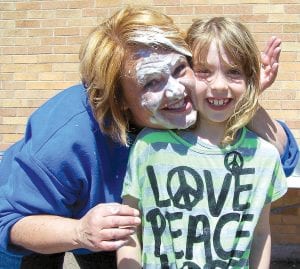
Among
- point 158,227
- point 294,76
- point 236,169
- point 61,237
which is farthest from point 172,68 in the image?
point 294,76

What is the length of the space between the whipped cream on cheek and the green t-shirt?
66 millimetres

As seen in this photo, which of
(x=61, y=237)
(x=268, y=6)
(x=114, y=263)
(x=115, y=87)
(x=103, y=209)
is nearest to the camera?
(x=103, y=209)

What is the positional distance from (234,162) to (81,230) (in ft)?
2.05

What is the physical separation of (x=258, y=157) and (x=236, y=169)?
10 cm

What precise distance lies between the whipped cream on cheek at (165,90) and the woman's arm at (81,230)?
416 mm

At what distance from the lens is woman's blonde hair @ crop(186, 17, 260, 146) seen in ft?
6.27

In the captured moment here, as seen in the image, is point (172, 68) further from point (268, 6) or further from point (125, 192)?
point (268, 6)

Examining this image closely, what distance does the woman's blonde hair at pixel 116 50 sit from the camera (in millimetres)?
1868

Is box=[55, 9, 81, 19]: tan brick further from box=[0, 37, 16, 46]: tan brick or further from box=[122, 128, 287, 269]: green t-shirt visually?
box=[122, 128, 287, 269]: green t-shirt

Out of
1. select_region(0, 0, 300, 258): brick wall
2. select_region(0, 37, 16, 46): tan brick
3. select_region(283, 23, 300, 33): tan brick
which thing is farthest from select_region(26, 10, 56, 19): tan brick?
select_region(283, 23, 300, 33): tan brick

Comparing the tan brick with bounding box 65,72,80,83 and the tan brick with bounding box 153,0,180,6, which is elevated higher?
the tan brick with bounding box 153,0,180,6

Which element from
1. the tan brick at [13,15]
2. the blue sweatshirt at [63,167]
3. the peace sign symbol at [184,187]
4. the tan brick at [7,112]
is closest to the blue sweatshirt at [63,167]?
the blue sweatshirt at [63,167]

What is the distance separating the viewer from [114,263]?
2.46 m

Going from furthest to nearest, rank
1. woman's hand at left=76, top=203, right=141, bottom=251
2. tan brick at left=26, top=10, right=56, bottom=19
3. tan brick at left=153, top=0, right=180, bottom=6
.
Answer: tan brick at left=26, top=10, right=56, bottom=19, tan brick at left=153, top=0, right=180, bottom=6, woman's hand at left=76, top=203, right=141, bottom=251
